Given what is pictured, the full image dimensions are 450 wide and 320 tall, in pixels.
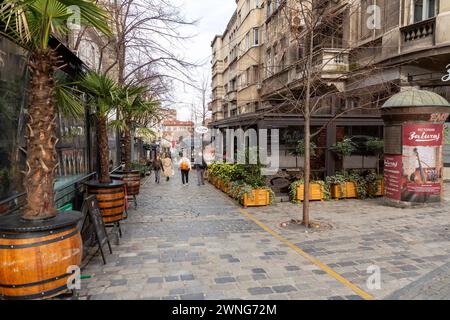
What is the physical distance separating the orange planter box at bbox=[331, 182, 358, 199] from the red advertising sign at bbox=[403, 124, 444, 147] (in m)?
2.52

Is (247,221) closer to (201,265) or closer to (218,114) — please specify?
(201,265)

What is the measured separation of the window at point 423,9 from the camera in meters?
13.4

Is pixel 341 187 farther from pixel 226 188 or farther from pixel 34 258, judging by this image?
pixel 34 258

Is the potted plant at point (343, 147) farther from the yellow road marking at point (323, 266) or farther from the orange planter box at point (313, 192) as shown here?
the yellow road marking at point (323, 266)

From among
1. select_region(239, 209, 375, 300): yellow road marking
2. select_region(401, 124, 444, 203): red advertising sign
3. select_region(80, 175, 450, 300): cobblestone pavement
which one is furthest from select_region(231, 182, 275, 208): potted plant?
select_region(401, 124, 444, 203): red advertising sign

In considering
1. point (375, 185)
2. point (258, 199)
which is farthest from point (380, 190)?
point (258, 199)

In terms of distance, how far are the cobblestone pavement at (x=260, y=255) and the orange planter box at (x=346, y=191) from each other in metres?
1.82

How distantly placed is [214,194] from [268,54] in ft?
50.5

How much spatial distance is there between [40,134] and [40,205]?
33.1 inches

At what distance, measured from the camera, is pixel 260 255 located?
619cm

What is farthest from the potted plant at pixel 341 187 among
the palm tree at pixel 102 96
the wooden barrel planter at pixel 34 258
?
the wooden barrel planter at pixel 34 258

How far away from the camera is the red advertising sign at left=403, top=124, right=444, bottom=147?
33.7 feet

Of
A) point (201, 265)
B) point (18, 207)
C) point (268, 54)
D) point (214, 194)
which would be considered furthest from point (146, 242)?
point (268, 54)
